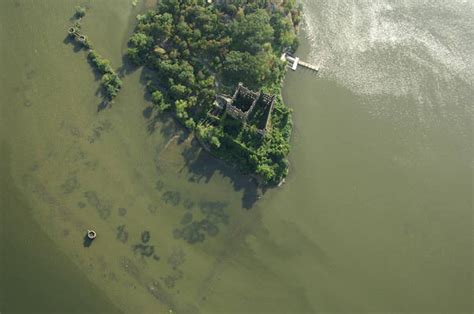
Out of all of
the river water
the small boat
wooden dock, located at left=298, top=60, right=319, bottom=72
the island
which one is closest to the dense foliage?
the river water

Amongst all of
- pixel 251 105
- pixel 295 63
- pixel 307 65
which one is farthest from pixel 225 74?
pixel 307 65

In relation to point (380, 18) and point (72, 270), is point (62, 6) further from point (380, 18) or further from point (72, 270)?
point (380, 18)

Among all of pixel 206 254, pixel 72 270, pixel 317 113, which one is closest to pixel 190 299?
pixel 206 254

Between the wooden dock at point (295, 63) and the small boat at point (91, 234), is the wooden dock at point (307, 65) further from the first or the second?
the small boat at point (91, 234)

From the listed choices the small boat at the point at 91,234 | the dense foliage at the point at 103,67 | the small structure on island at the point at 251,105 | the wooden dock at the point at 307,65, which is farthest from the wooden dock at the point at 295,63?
the small boat at the point at 91,234

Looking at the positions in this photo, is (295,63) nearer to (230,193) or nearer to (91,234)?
(230,193)

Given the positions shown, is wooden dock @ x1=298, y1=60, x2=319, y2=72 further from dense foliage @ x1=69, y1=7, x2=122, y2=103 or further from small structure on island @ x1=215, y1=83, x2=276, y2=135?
dense foliage @ x1=69, y1=7, x2=122, y2=103

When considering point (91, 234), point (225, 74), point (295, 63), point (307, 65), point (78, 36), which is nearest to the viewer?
point (91, 234)
